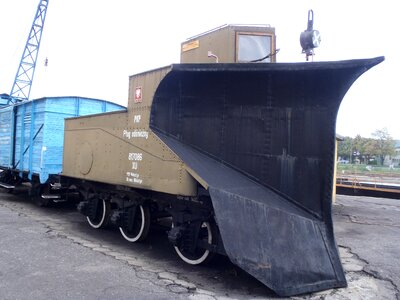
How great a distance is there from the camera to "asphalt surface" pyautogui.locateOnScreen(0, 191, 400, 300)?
4.42m

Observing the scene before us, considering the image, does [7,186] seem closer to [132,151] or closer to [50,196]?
[50,196]

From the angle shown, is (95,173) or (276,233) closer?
(276,233)

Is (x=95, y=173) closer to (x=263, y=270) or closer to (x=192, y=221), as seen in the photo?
(x=192, y=221)

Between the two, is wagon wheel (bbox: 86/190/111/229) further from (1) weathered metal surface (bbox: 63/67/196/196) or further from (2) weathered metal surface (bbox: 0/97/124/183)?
(2) weathered metal surface (bbox: 0/97/124/183)

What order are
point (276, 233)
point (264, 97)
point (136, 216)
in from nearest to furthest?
point (276, 233)
point (264, 97)
point (136, 216)

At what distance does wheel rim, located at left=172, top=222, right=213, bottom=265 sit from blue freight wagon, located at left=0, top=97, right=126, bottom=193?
5518 millimetres

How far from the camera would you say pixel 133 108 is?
6.15 metres

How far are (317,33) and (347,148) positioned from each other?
235 feet

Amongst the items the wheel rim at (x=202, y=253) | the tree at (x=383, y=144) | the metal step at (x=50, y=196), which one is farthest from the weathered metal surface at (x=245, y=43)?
the tree at (x=383, y=144)

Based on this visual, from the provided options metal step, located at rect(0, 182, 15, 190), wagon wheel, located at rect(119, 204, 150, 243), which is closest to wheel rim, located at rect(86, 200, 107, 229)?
wagon wheel, located at rect(119, 204, 150, 243)

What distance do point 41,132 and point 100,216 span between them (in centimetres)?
356

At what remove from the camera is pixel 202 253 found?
5438 millimetres

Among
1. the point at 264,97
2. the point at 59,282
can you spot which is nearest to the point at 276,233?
the point at 264,97

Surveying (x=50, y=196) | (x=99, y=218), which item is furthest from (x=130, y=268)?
(x=50, y=196)
